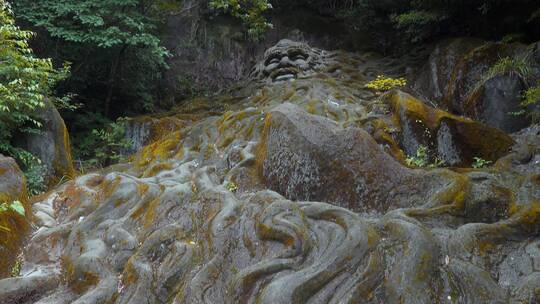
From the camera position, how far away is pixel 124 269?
4.55 meters

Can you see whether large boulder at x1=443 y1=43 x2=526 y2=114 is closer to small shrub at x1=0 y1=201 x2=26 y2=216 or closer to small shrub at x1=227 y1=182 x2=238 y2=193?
small shrub at x1=227 y1=182 x2=238 y2=193

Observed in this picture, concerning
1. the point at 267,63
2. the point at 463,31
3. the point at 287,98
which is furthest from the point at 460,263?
the point at 267,63

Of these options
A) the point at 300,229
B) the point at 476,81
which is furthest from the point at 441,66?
the point at 300,229

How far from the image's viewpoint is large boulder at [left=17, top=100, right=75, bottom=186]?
831 centimetres

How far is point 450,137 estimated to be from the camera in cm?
652

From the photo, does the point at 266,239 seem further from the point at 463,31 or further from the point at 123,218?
the point at 463,31

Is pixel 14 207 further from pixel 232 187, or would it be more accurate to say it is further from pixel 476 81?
pixel 476 81

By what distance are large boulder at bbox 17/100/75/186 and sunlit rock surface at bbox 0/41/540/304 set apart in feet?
5.26

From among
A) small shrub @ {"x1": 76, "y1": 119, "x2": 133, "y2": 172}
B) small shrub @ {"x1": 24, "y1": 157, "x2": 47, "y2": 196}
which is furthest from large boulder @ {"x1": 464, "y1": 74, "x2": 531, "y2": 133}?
small shrub @ {"x1": 76, "y1": 119, "x2": 133, "y2": 172}

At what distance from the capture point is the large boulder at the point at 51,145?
27.3 feet

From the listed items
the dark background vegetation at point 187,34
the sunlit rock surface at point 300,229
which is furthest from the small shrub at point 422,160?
→ the dark background vegetation at point 187,34

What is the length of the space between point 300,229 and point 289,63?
32.2 ft

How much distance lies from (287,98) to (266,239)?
6.93 metres

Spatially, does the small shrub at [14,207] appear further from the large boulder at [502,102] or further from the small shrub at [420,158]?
the large boulder at [502,102]
